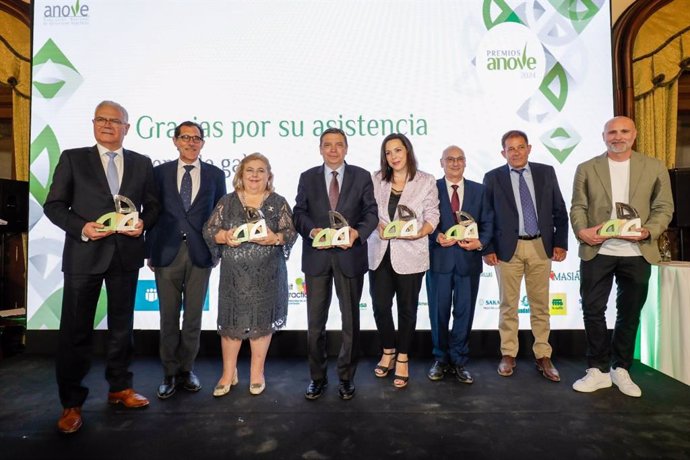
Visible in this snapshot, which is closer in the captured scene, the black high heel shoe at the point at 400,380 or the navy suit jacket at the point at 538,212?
the black high heel shoe at the point at 400,380

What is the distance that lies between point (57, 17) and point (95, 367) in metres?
3.23

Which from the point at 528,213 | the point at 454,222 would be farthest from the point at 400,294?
the point at 528,213

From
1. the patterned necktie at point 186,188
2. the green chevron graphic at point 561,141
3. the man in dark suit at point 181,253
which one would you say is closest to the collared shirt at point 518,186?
the green chevron graphic at point 561,141

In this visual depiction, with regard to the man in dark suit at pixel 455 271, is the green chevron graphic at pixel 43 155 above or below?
above

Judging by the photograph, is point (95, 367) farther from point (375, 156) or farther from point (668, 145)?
point (668, 145)

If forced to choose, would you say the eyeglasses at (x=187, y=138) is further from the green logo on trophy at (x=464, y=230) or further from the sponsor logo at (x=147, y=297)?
the green logo on trophy at (x=464, y=230)

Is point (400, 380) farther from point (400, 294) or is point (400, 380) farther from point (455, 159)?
point (455, 159)

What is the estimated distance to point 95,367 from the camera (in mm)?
3264

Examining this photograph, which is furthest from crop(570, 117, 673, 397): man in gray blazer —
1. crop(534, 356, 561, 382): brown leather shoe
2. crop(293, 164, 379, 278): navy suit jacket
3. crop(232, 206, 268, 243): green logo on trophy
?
crop(232, 206, 268, 243): green logo on trophy

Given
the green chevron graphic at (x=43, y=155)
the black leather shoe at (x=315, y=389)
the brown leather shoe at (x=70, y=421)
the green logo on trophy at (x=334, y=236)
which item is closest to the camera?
the brown leather shoe at (x=70, y=421)

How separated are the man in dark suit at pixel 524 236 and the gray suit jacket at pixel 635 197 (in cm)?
21

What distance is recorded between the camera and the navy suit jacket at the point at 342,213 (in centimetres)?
246

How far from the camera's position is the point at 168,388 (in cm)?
259

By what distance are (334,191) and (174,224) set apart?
110 cm
